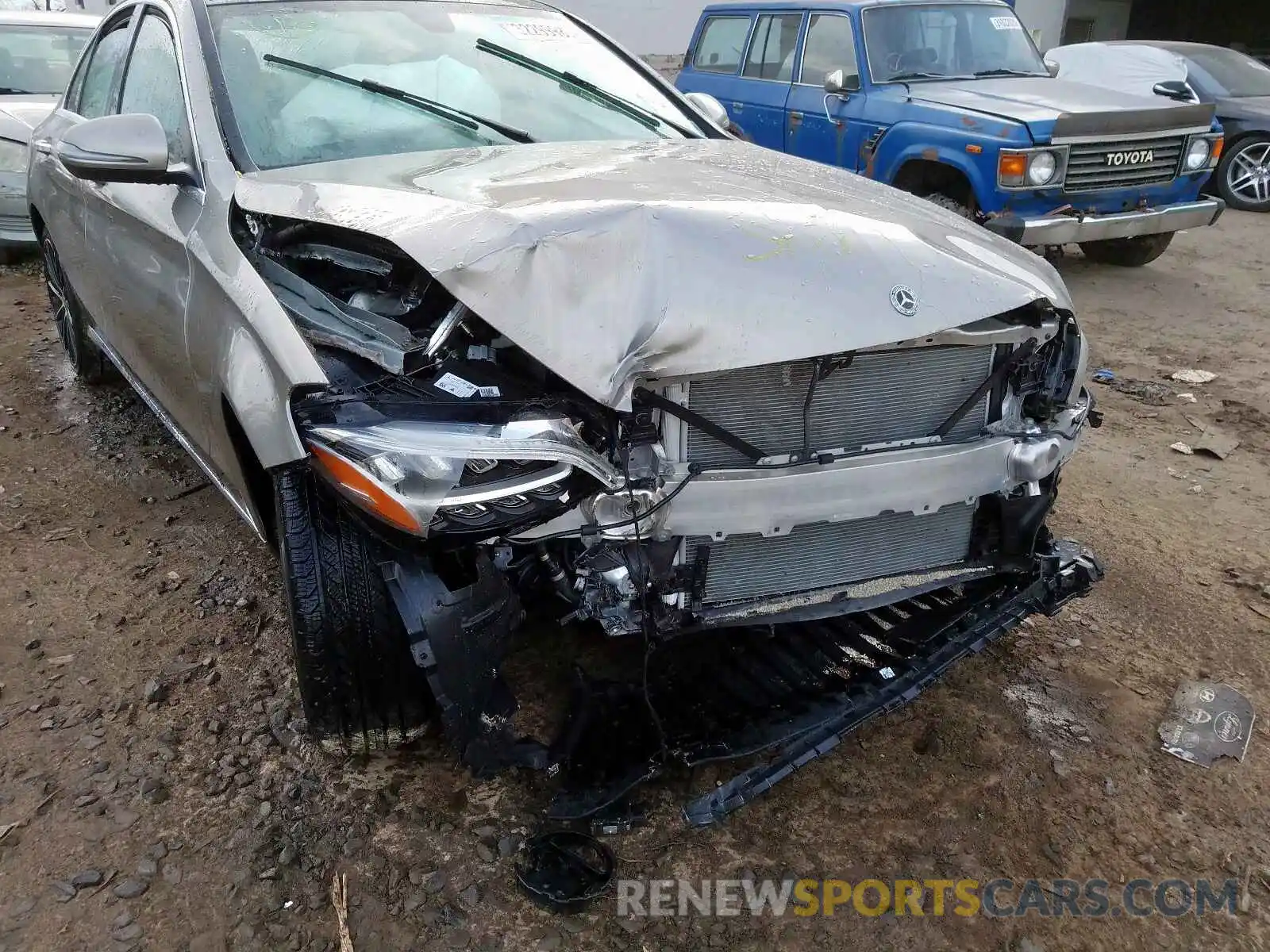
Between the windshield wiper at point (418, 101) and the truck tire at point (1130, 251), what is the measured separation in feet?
19.5

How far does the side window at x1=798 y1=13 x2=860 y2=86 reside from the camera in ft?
22.9

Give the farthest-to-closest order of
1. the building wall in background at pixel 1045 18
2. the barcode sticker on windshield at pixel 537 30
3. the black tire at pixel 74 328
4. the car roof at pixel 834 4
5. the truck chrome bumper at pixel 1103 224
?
the building wall in background at pixel 1045 18 → the car roof at pixel 834 4 → the truck chrome bumper at pixel 1103 224 → the black tire at pixel 74 328 → the barcode sticker on windshield at pixel 537 30

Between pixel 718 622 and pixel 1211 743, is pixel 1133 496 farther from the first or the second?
pixel 718 622

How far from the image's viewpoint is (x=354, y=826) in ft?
7.31

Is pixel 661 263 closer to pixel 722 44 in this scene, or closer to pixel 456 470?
pixel 456 470

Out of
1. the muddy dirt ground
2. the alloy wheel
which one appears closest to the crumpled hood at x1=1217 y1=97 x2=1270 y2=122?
the alloy wheel

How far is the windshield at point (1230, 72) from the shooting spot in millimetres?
9805

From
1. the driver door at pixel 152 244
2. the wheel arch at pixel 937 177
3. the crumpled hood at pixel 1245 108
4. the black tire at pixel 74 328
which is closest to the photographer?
the driver door at pixel 152 244

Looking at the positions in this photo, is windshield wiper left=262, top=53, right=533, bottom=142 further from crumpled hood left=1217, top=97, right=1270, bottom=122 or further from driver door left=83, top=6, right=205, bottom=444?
crumpled hood left=1217, top=97, right=1270, bottom=122

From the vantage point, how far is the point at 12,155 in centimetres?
653

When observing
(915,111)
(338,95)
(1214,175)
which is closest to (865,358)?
(338,95)

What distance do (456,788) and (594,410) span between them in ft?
3.30

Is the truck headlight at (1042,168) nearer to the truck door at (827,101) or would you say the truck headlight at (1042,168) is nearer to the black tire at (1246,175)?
the truck door at (827,101)

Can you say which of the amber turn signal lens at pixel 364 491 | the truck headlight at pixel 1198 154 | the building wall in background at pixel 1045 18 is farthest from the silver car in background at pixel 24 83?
the building wall in background at pixel 1045 18
